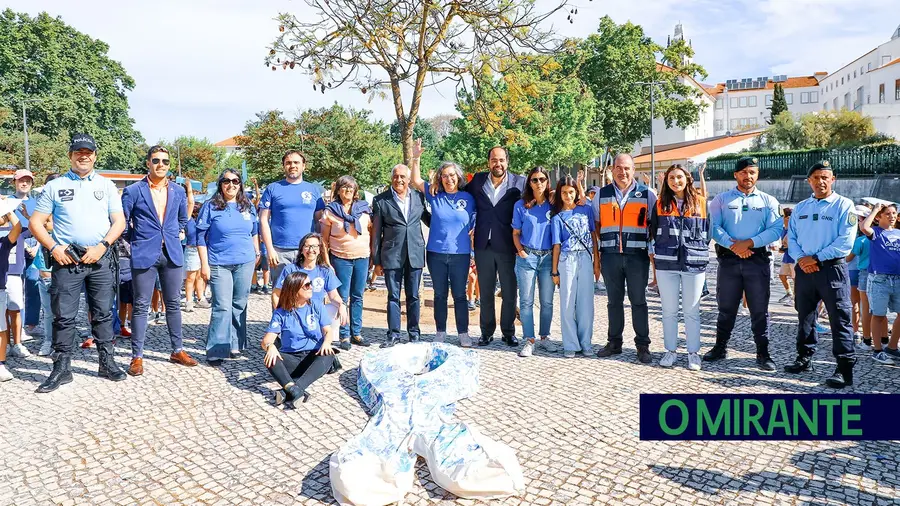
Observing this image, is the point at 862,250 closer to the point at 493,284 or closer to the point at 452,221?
the point at 493,284

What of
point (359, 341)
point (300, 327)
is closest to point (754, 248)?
point (359, 341)

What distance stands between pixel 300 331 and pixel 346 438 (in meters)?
1.40

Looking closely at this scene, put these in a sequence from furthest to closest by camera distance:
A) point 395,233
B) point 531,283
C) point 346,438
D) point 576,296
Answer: point 395,233, point 531,283, point 576,296, point 346,438

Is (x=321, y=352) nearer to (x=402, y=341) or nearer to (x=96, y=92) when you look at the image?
(x=402, y=341)

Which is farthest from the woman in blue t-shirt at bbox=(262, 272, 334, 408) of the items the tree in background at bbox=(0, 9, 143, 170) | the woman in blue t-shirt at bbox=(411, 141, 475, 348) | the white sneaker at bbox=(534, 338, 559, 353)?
the tree in background at bbox=(0, 9, 143, 170)

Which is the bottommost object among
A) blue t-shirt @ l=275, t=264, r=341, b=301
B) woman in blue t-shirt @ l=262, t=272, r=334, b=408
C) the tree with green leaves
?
woman in blue t-shirt @ l=262, t=272, r=334, b=408

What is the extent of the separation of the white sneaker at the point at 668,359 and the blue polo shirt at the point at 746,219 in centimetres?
113

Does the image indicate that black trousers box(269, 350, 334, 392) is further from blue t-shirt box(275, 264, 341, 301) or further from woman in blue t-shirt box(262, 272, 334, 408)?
blue t-shirt box(275, 264, 341, 301)

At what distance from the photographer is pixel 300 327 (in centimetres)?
554

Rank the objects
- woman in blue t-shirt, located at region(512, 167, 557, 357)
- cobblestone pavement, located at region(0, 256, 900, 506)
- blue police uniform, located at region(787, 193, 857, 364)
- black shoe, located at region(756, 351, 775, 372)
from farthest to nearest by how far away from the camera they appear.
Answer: woman in blue t-shirt, located at region(512, 167, 557, 357) → black shoe, located at region(756, 351, 775, 372) → blue police uniform, located at region(787, 193, 857, 364) → cobblestone pavement, located at region(0, 256, 900, 506)

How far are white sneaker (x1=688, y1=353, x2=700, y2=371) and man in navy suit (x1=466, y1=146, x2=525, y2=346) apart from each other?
1.80 m

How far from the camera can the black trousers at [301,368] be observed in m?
5.15

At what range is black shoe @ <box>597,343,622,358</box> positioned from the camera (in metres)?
6.57

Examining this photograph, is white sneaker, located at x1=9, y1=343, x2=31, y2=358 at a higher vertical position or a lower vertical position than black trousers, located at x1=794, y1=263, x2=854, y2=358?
lower
